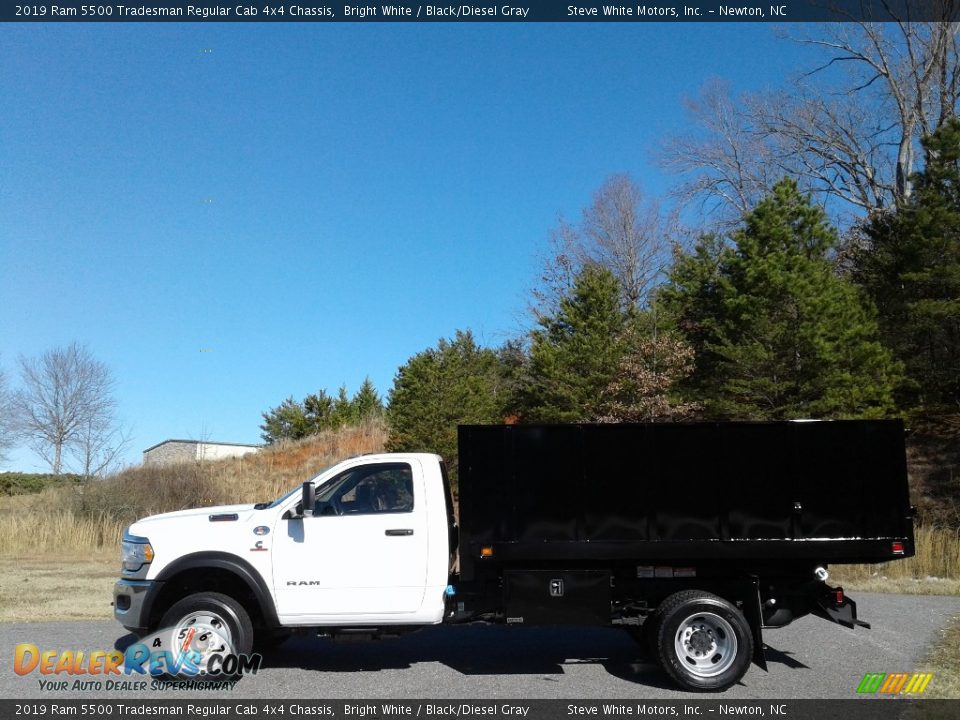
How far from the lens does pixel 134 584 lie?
788 cm

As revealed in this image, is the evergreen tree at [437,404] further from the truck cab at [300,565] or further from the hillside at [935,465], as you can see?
the truck cab at [300,565]

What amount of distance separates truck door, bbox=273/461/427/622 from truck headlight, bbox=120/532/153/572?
3.89 feet

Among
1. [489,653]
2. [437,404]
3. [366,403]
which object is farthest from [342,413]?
[489,653]

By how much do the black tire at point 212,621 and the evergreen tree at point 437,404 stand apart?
24.8 metres

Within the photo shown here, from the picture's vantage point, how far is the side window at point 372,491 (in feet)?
26.8

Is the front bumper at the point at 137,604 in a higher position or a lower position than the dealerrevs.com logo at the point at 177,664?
higher

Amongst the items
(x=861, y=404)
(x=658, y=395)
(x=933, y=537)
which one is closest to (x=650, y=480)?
(x=933, y=537)

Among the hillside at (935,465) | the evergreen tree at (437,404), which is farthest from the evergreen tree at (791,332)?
the evergreen tree at (437,404)

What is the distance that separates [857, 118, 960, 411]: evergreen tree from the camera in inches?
1044

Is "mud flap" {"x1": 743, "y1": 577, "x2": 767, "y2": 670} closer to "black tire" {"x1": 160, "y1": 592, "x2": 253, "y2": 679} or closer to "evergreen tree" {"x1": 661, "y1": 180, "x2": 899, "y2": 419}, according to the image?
"black tire" {"x1": 160, "y1": 592, "x2": 253, "y2": 679}

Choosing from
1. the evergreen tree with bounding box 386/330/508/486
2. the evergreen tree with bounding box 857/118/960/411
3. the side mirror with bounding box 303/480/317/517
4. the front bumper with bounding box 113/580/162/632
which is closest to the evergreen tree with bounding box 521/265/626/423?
the evergreen tree with bounding box 386/330/508/486

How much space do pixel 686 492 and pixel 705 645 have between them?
1.41 meters

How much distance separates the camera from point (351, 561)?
7941mm
